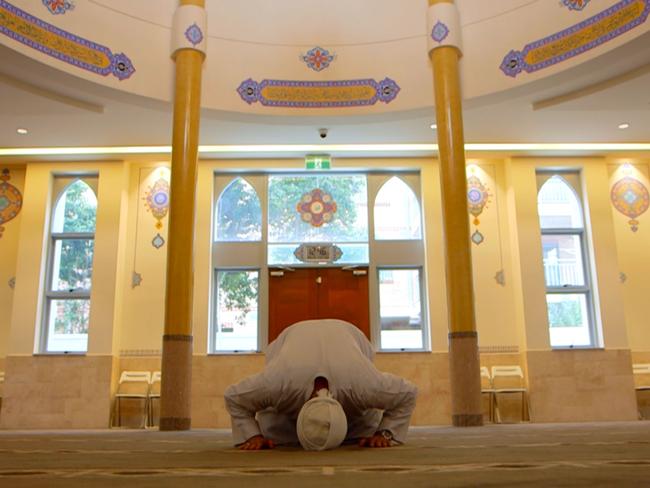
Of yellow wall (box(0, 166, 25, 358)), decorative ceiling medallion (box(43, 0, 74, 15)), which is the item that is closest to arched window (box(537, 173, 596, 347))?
decorative ceiling medallion (box(43, 0, 74, 15))

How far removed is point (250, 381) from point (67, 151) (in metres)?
8.79

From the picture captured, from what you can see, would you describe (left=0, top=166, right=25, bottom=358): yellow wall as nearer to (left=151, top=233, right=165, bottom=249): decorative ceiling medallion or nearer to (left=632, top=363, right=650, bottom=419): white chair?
(left=151, top=233, right=165, bottom=249): decorative ceiling medallion

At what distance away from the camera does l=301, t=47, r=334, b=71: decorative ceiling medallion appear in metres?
9.52

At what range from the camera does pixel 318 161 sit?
11398mm

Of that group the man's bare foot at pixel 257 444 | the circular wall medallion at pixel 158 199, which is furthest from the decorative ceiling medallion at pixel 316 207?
the man's bare foot at pixel 257 444

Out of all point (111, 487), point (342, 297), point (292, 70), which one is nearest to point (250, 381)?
point (111, 487)

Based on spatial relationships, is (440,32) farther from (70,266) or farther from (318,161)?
(70,266)

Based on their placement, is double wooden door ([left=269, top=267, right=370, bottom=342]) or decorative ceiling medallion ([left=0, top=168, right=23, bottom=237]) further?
decorative ceiling medallion ([left=0, top=168, right=23, bottom=237])

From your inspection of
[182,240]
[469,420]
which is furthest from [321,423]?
[182,240]

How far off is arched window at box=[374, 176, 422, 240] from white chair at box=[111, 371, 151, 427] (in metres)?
4.50

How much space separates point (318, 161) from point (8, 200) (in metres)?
5.44

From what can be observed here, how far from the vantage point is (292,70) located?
9.48 metres

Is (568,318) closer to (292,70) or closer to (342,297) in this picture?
(342,297)

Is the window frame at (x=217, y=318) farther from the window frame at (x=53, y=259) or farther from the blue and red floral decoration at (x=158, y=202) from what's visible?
the window frame at (x=53, y=259)
